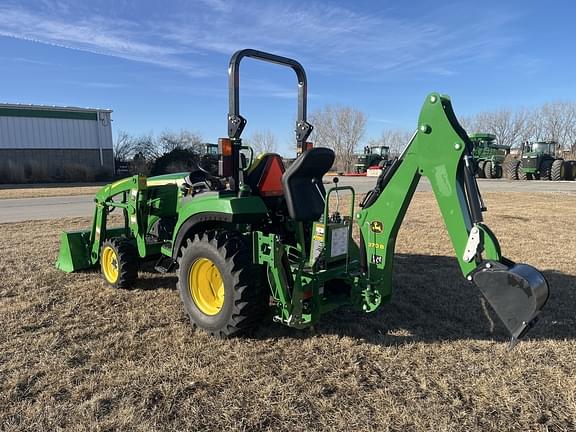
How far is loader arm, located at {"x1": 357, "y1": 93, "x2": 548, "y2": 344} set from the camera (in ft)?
9.18

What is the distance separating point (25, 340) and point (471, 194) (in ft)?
12.3

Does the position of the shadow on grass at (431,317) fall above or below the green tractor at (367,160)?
below

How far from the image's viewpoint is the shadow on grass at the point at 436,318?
12.5 feet

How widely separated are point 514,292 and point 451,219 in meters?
0.62

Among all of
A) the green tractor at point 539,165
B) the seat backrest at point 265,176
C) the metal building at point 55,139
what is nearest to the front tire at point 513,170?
the green tractor at point 539,165

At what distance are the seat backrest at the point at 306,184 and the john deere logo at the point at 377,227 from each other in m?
0.54

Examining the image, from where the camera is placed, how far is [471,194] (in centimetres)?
303

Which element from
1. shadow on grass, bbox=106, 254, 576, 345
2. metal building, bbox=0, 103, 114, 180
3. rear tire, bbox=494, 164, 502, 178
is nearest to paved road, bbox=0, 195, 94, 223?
shadow on grass, bbox=106, 254, 576, 345

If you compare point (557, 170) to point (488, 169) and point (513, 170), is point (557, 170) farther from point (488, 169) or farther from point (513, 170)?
point (488, 169)

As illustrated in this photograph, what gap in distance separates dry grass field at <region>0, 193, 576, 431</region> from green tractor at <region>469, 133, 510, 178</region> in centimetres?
2808

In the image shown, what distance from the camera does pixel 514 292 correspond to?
279 cm

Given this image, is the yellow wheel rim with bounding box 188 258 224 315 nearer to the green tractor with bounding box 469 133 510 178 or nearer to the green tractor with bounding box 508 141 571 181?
the green tractor with bounding box 508 141 571 181

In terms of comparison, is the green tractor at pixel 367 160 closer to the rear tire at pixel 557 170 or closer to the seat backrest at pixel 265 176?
the rear tire at pixel 557 170

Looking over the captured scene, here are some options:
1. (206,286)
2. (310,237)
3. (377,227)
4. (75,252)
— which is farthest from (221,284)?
(75,252)
